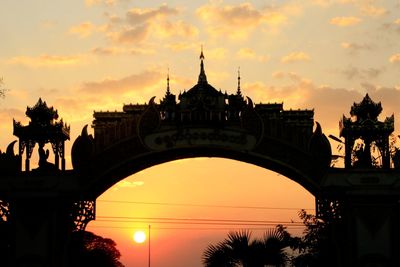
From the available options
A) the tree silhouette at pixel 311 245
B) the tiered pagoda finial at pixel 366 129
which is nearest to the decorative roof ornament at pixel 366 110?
the tiered pagoda finial at pixel 366 129

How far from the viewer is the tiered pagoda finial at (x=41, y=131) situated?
2783 centimetres

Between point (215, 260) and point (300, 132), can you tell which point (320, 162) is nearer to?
point (300, 132)

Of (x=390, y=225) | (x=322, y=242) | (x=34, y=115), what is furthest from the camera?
(x=322, y=242)

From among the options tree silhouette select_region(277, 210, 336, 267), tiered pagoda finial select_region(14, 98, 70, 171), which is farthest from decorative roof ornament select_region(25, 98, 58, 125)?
tree silhouette select_region(277, 210, 336, 267)

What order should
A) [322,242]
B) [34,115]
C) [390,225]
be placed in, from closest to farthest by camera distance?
1. [390,225]
2. [34,115]
3. [322,242]

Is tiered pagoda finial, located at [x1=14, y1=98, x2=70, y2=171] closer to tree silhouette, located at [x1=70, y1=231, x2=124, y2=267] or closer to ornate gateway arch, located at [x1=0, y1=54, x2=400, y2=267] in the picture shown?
ornate gateway arch, located at [x1=0, y1=54, x2=400, y2=267]

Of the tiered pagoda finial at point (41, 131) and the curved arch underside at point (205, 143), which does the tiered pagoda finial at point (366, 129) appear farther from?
the tiered pagoda finial at point (41, 131)

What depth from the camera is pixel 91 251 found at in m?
42.0

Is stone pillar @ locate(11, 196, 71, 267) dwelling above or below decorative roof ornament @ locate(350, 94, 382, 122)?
below

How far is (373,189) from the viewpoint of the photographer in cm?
2573

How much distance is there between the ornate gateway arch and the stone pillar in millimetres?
30

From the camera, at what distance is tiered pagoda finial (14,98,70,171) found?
27.8 m

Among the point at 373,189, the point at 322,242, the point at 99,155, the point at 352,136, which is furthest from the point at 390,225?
the point at 99,155

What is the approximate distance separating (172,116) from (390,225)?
7.12 meters
